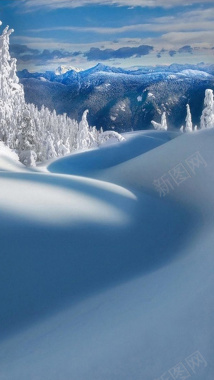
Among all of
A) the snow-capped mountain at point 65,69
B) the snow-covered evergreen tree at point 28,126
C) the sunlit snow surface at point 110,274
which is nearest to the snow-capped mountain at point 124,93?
the snow-capped mountain at point 65,69

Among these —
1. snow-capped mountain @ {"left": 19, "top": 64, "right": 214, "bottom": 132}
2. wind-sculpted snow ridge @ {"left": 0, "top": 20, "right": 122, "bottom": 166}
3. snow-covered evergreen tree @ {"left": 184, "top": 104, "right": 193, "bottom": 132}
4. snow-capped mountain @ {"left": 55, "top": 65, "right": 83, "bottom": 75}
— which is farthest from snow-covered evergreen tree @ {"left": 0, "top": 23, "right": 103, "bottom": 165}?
snow-covered evergreen tree @ {"left": 184, "top": 104, "right": 193, "bottom": 132}

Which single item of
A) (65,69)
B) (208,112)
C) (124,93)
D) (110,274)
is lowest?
(110,274)

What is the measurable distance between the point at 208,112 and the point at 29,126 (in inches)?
134

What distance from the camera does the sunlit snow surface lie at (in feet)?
9.31

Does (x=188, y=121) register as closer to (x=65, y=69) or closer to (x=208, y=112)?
(x=208, y=112)

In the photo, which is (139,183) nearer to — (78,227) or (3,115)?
(78,227)

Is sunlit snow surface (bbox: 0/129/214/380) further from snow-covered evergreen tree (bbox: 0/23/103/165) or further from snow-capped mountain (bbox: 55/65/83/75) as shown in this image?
snow-capped mountain (bbox: 55/65/83/75)

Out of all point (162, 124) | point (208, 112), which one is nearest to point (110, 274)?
point (162, 124)

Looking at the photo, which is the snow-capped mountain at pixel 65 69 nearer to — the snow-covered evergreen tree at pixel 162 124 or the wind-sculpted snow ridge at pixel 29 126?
the wind-sculpted snow ridge at pixel 29 126

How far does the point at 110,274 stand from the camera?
13.1 feet

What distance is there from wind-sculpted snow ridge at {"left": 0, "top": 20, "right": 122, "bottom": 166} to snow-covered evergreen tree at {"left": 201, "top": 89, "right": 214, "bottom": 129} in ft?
6.52

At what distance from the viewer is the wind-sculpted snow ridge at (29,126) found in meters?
7.16

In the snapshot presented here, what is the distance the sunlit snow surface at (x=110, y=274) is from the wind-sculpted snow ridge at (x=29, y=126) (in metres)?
1.35

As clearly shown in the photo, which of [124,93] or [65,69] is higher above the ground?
[65,69]
